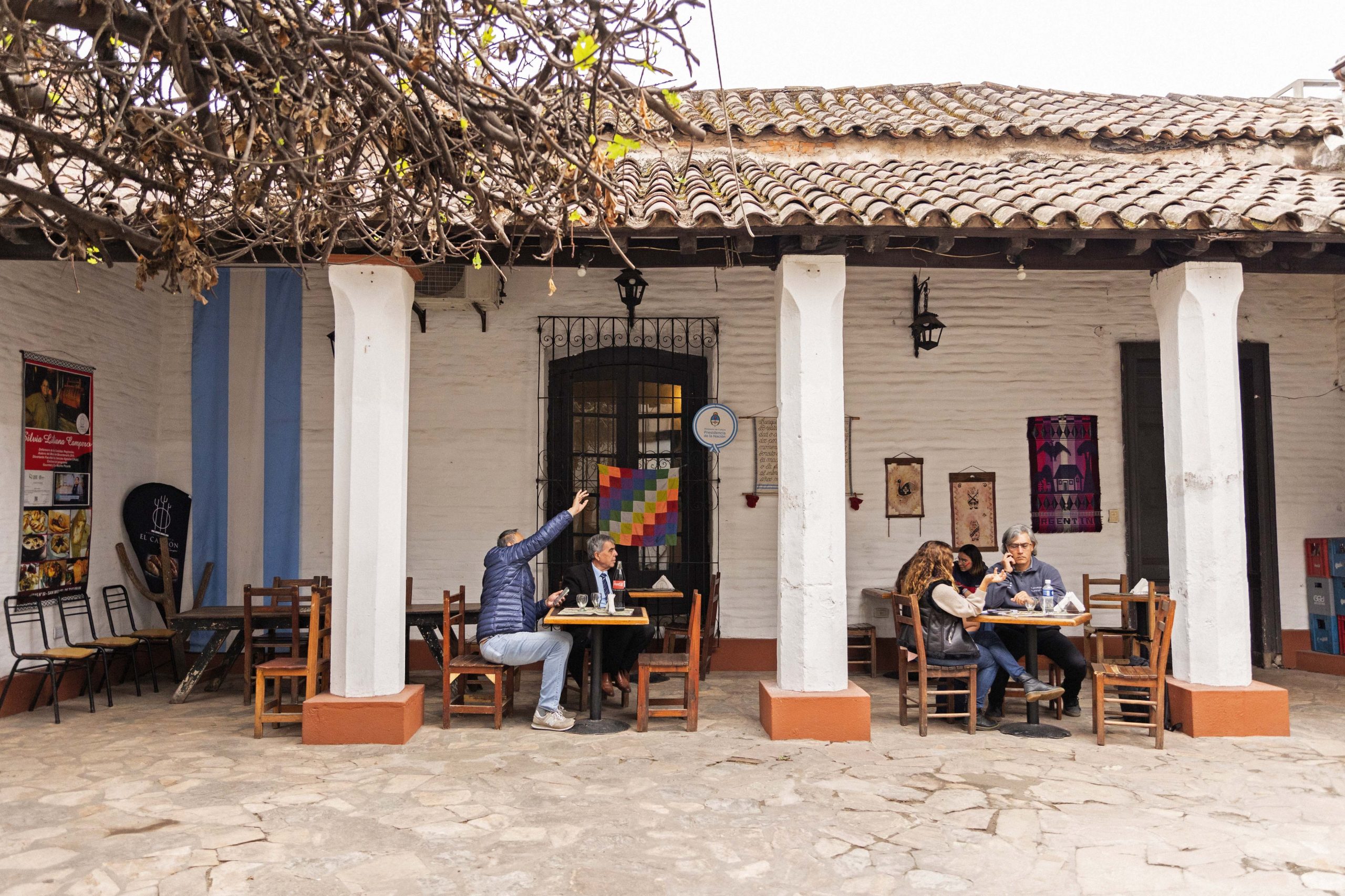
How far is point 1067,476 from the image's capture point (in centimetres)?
867

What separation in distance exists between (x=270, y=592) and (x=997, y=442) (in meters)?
6.24

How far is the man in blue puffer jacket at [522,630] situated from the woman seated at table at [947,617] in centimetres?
229

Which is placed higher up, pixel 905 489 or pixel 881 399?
pixel 881 399

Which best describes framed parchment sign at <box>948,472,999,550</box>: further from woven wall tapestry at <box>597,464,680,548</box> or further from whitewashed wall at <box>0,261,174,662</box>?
whitewashed wall at <box>0,261,174,662</box>

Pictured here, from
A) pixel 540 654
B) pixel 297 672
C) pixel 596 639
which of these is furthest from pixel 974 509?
pixel 297 672

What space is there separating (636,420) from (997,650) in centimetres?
371

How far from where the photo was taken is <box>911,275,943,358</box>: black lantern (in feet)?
27.7

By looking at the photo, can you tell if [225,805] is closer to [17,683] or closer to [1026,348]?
[17,683]

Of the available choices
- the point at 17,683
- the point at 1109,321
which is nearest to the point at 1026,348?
the point at 1109,321

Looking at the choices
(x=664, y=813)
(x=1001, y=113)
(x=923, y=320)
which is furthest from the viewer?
(x=1001, y=113)

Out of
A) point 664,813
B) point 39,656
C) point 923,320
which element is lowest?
point 664,813

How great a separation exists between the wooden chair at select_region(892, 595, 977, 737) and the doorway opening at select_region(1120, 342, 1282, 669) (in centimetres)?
321

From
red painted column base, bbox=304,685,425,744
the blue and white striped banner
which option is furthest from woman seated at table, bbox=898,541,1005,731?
the blue and white striped banner

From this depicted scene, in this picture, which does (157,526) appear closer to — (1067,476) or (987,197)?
(987,197)
